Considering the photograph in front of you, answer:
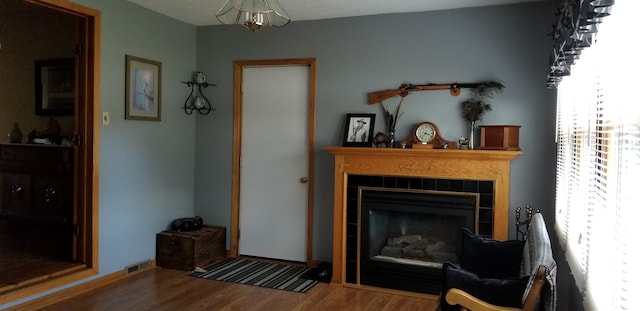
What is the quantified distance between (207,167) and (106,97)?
4.35ft

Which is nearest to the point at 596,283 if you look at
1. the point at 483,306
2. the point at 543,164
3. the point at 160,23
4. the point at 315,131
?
the point at 483,306

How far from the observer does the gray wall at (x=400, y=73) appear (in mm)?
3766

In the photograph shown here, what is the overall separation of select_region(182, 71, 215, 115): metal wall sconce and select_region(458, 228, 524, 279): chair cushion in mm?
3089

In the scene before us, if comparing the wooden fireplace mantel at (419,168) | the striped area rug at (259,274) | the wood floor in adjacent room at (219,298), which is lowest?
the wood floor in adjacent room at (219,298)

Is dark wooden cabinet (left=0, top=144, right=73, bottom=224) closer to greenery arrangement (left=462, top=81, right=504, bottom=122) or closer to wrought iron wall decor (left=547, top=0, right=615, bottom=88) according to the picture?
greenery arrangement (left=462, top=81, right=504, bottom=122)

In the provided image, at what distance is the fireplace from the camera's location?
3768 millimetres

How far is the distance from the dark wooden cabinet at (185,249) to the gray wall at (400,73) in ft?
1.30

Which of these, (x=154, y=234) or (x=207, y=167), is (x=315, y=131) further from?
(x=154, y=234)

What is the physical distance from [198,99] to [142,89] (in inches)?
24.9

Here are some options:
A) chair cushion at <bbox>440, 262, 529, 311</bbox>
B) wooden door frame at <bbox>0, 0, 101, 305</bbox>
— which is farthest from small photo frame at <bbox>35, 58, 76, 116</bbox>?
chair cushion at <bbox>440, 262, 529, 311</bbox>

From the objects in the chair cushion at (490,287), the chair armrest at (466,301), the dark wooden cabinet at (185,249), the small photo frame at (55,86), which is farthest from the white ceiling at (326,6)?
the chair armrest at (466,301)

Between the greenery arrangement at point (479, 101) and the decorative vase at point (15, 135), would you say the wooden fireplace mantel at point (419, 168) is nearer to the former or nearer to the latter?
the greenery arrangement at point (479, 101)

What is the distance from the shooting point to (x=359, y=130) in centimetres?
425

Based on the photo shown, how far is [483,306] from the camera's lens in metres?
1.92
